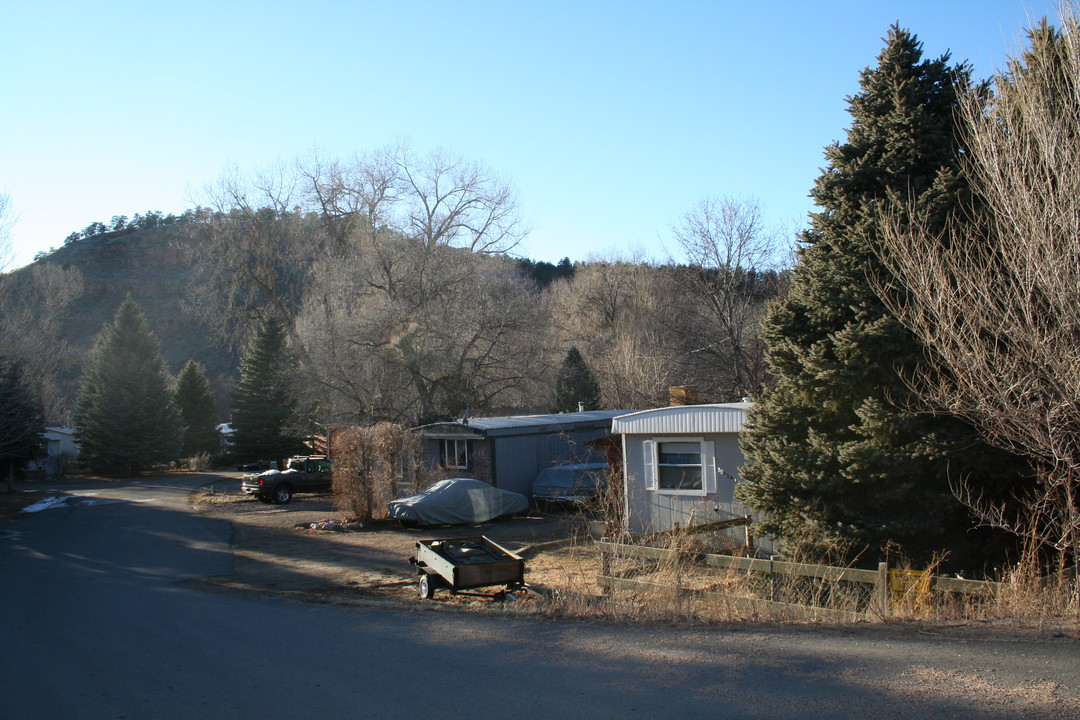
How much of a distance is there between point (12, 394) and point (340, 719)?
2874cm

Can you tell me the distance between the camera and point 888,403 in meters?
10.7

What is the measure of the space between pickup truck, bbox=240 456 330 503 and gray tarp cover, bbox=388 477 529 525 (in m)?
10.2

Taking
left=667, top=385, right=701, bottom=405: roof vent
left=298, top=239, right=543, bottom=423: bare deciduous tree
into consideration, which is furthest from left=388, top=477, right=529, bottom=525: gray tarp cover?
left=298, top=239, right=543, bottom=423: bare deciduous tree

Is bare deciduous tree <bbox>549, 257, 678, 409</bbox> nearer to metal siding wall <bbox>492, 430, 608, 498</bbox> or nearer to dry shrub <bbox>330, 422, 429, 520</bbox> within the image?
metal siding wall <bbox>492, 430, 608, 498</bbox>

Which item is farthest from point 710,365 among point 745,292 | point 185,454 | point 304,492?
point 185,454

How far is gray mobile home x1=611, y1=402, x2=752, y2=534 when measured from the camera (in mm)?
16312

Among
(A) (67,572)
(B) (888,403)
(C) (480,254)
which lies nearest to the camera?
(B) (888,403)

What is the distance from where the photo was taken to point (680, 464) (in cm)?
1712

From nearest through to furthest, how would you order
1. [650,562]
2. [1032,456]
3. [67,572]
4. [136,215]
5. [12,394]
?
1. [1032,456]
2. [650,562]
3. [67,572]
4. [12,394]
5. [136,215]

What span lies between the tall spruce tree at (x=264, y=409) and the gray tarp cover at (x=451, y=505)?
24166 mm

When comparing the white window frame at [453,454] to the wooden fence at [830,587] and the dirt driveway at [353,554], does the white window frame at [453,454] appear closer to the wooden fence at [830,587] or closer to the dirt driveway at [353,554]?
the dirt driveway at [353,554]

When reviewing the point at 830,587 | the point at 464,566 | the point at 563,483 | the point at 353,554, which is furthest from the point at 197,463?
the point at 830,587

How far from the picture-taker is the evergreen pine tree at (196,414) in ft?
176

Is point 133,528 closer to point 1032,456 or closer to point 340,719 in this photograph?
point 340,719
